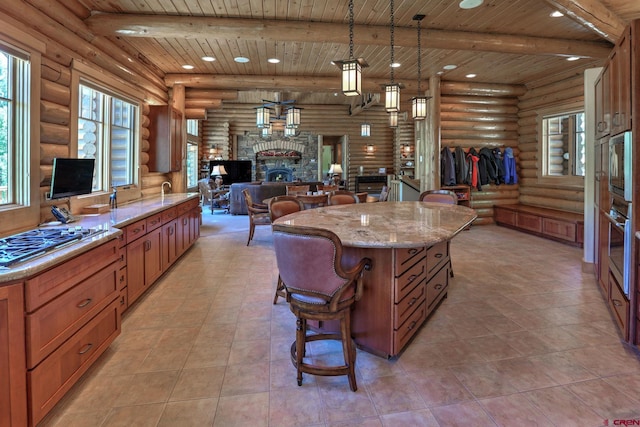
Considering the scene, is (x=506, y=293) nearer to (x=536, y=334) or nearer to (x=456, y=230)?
(x=536, y=334)

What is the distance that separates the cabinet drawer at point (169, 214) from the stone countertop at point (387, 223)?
6.23 feet

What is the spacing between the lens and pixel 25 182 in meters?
2.85

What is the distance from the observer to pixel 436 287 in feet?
10.5

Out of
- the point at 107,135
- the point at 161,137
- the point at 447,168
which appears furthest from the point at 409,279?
the point at 447,168

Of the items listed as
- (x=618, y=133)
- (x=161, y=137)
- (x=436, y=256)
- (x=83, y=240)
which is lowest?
(x=436, y=256)

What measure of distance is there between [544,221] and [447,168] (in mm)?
1998

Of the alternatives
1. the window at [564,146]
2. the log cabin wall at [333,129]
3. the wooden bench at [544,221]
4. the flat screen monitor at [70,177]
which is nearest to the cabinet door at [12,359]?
the flat screen monitor at [70,177]

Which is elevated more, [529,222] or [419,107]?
[419,107]

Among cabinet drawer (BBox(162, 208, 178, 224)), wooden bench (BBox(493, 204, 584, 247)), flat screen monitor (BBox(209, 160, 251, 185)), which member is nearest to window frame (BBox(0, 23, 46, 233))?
cabinet drawer (BBox(162, 208, 178, 224))

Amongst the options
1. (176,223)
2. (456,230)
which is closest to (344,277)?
(456,230)

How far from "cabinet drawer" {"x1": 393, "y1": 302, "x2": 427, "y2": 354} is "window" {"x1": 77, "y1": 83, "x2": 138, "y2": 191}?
3716 mm

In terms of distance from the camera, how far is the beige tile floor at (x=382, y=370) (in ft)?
6.17

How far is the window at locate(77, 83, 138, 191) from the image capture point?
13.1 feet

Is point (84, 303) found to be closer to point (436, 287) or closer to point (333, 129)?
point (436, 287)
